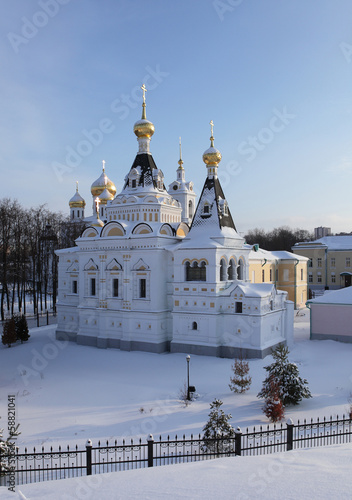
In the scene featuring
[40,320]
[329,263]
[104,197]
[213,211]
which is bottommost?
[40,320]

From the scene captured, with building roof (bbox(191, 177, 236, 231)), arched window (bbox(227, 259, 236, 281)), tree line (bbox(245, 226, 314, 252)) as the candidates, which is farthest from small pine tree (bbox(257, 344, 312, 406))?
tree line (bbox(245, 226, 314, 252))

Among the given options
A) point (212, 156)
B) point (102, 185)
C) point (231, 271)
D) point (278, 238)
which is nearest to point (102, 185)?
point (102, 185)

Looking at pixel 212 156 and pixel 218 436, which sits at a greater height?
pixel 212 156

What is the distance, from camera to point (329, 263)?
42625 millimetres

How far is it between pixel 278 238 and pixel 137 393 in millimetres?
67160

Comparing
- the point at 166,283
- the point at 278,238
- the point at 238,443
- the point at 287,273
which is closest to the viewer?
the point at 238,443

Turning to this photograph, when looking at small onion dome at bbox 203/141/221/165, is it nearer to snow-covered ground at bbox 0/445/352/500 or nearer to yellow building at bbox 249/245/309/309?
yellow building at bbox 249/245/309/309

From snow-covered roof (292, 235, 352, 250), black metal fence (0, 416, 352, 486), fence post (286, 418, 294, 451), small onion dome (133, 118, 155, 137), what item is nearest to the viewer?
black metal fence (0, 416, 352, 486)

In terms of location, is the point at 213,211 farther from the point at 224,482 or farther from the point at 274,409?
the point at 224,482

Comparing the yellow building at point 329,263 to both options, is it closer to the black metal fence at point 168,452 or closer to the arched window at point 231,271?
the arched window at point 231,271

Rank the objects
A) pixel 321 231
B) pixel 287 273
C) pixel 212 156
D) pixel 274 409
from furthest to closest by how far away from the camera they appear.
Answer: pixel 321 231 → pixel 287 273 → pixel 212 156 → pixel 274 409

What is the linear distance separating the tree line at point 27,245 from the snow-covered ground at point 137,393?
29.6 ft

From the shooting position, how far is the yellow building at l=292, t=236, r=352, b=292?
1652 inches

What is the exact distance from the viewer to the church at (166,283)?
18.1 metres
